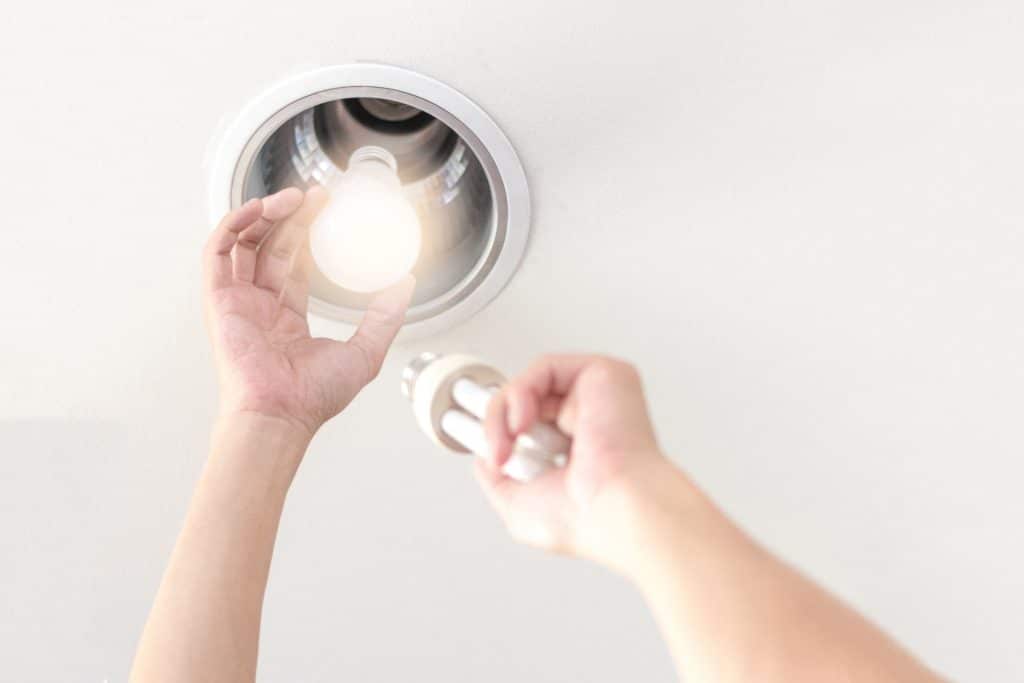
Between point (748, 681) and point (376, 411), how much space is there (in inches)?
18.0

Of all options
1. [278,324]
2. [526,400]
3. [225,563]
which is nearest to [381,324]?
[278,324]

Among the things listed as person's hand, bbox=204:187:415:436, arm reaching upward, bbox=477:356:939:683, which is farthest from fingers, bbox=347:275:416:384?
arm reaching upward, bbox=477:356:939:683

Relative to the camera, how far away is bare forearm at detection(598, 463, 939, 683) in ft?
1.24

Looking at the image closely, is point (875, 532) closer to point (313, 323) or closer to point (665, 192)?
point (665, 192)

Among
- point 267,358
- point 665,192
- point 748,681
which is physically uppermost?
point 665,192

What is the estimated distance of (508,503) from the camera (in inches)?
19.1

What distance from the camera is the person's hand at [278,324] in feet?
2.19

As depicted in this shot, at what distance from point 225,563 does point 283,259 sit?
0.22 m

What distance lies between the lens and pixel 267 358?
683 mm

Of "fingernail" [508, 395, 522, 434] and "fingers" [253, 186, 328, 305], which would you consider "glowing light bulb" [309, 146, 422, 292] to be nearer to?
"fingers" [253, 186, 328, 305]

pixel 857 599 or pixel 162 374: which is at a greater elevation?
pixel 162 374

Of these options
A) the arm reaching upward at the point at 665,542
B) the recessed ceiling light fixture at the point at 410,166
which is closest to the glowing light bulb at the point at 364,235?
the recessed ceiling light fixture at the point at 410,166

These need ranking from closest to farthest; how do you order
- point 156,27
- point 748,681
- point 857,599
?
point 748,681 < point 156,27 < point 857,599

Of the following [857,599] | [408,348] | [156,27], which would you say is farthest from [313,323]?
[857,599]
